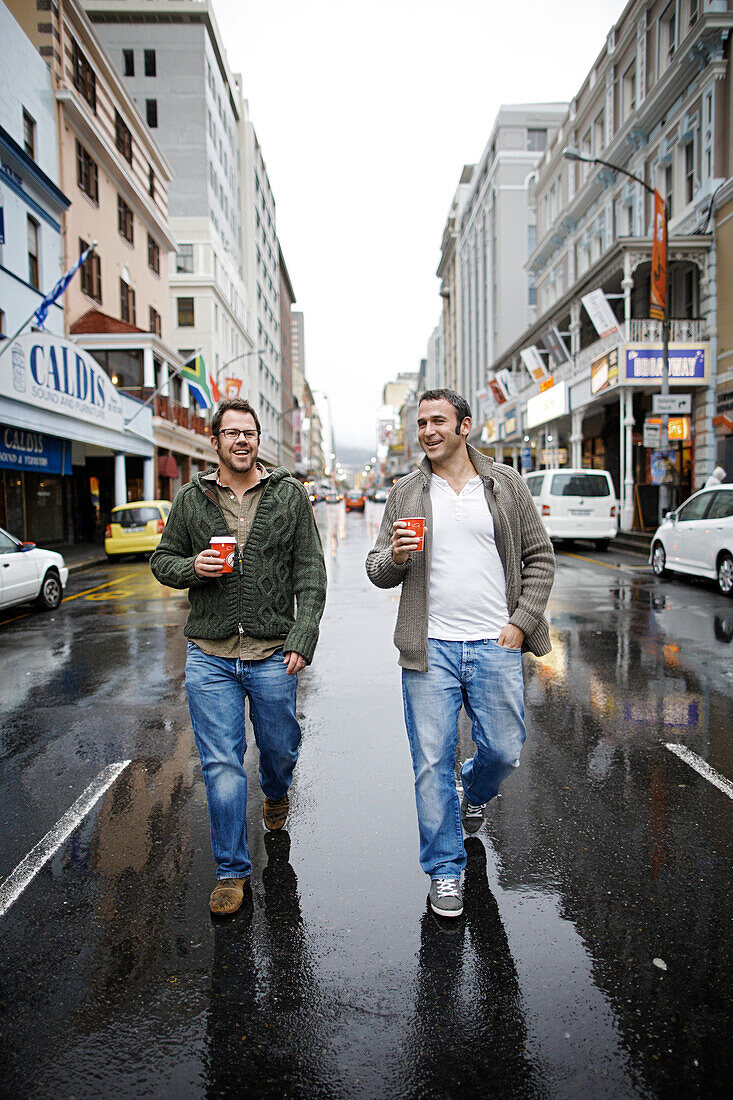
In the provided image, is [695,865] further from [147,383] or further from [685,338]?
[147,383]

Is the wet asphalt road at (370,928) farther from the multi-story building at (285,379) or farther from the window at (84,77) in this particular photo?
the multi-story building at (285,379)

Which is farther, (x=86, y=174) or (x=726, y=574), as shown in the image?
(x=86, y=174)

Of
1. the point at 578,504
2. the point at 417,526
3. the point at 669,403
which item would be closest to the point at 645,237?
the point at 669,403

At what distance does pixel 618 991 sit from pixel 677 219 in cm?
2623

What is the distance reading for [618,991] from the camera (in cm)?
246

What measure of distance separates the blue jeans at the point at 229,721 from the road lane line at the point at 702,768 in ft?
8.71

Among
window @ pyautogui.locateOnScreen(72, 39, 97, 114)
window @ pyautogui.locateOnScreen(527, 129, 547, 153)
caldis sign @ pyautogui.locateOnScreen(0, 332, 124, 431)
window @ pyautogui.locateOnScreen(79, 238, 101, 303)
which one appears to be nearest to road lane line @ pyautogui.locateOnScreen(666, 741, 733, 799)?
caldis sign @ pyautogui.locateOnScreen(0, 332, 124, 431)

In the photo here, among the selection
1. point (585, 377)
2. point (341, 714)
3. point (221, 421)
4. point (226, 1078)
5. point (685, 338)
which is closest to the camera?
point (226, 1078)

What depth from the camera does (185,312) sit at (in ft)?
148

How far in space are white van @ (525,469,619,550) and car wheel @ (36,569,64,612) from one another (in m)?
11.7

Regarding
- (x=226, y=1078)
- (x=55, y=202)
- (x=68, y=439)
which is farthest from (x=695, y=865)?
(x=55, y=202)

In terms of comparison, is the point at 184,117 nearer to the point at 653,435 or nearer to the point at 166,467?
the point at 166,467

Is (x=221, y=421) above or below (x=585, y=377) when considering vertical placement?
below

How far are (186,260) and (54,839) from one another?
46615 mm
